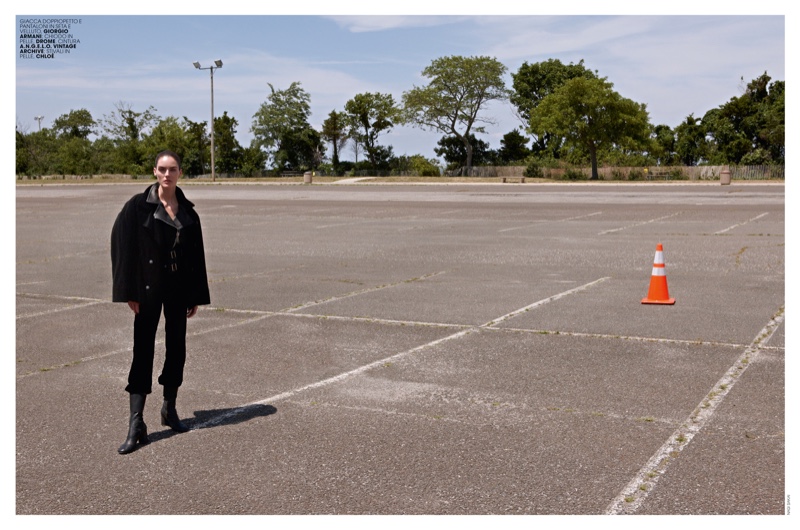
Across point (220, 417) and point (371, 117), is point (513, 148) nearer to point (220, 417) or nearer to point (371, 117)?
point (371, 117)

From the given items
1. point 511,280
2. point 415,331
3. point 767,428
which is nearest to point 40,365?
point 415,331

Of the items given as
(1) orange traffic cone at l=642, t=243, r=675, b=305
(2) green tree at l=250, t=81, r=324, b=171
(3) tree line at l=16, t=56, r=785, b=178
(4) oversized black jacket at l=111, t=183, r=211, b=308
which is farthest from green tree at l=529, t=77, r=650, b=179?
(4) oversized black jacket at l=111, t=183, r=211, b=308

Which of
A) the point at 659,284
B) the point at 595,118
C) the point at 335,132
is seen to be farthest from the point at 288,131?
the point at 659,284

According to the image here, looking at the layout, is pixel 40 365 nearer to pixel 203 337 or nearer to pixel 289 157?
pixel 203 337

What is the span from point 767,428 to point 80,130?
407 ft

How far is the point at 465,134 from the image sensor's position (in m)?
92.1

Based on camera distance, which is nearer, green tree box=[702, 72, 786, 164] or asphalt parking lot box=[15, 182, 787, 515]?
asphalt parking lot box=[15, 182, 787, 515]

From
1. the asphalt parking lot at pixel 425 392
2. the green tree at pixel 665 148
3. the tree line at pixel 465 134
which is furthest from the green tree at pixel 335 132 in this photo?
the asphalt parking lot at pixel 425 392

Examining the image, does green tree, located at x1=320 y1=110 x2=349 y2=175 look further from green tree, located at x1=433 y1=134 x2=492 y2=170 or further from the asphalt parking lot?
the asphalt parking lot

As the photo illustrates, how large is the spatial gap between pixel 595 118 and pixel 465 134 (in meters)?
21.7

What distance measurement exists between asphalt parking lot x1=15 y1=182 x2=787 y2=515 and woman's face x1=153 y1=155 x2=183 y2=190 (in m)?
1.65

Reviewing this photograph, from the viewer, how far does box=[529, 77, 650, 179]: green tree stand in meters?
71.9

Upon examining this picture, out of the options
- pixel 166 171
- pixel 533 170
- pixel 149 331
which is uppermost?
pixel 533 170

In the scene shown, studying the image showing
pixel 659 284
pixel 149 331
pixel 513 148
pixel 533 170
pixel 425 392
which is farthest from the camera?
pixel 513 148
